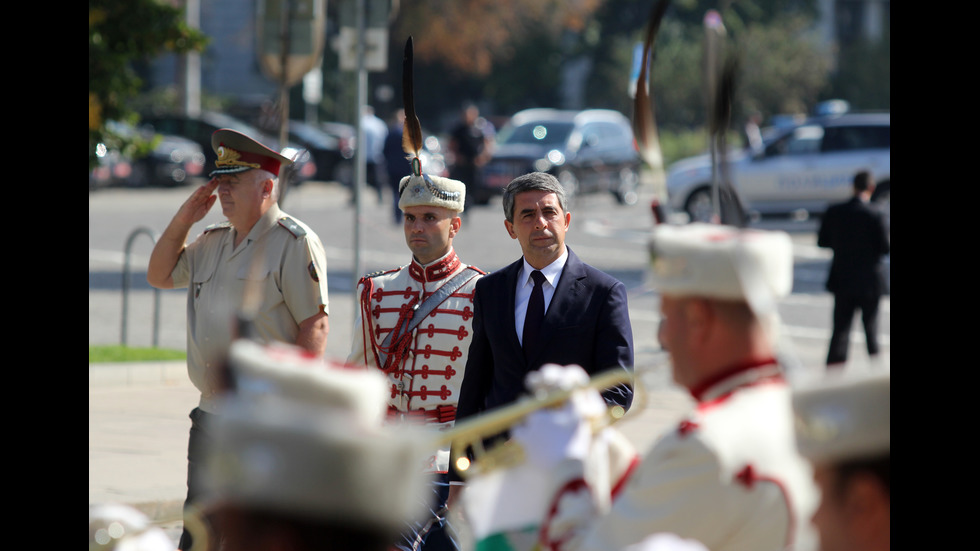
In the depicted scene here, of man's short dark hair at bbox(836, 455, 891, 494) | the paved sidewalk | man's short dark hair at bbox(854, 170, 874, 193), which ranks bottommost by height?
the paved sidewalk

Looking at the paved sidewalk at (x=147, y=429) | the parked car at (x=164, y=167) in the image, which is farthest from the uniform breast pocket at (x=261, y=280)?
the parked car at (x=164, y=167)

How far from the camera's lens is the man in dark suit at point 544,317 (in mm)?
4570

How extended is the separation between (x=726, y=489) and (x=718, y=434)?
0.37ft

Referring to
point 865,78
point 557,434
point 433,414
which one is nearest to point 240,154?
point 433,414

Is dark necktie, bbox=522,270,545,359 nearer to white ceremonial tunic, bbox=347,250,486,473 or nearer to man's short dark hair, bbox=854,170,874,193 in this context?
white ceremonial tunic, bbox=347,250,486,473

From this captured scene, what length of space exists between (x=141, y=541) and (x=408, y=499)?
60 centimetres

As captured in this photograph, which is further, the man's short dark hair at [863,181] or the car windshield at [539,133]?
the car windshield at [539,133]

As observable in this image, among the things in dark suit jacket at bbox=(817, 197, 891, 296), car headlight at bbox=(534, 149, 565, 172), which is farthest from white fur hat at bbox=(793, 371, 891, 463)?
car headlight at bbox=(534, 149, 565, 172)

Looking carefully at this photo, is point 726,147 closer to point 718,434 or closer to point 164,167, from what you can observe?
point 718,434

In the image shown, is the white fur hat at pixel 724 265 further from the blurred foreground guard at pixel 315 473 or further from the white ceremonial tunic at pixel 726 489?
the blurred foreground guard at pixel 315 473

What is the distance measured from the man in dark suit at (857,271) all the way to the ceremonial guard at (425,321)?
21.9 feet

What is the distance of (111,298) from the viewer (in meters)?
14.3

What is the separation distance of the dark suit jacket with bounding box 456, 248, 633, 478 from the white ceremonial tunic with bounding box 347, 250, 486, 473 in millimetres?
321

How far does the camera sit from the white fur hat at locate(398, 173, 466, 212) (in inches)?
202
